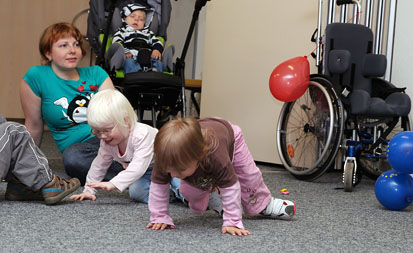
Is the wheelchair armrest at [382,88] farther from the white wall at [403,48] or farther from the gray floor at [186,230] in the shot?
the gray floor at [186,230]

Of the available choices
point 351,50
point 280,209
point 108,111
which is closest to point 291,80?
point 351,50

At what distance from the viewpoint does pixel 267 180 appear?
9.13 feet

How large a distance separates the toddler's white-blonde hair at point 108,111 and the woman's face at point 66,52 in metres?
0.56

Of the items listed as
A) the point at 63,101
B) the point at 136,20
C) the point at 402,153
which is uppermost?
the point at 136,20

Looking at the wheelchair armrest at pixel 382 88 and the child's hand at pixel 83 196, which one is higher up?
the wheelchair armrest at pixel 382 88

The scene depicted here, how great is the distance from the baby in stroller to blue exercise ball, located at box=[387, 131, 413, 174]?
4.58ft

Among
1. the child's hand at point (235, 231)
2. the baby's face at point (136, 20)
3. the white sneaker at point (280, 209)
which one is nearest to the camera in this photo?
the child's hand at point (235, 231)

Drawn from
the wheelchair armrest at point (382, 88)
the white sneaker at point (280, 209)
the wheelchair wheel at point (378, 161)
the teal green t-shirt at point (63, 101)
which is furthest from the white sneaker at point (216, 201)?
the wheelchair armrest at point (382, 88)

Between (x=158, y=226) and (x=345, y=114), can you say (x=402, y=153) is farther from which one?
(x=158, y=226)

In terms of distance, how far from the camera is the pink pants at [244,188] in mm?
1625

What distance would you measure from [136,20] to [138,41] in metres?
0.17

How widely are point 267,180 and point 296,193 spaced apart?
408mm

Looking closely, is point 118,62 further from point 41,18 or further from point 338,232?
point 41,18

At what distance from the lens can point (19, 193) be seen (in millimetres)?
1869
